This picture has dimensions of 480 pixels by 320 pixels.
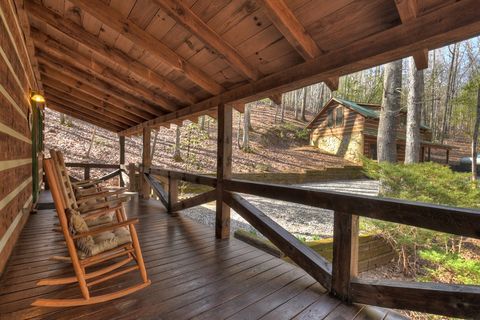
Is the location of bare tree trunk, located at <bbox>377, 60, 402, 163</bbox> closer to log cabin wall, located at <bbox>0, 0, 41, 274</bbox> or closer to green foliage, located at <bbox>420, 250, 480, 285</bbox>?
green foliage, located at <bbox>420, 250, 480, 285</bbox>

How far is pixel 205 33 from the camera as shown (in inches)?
81.1

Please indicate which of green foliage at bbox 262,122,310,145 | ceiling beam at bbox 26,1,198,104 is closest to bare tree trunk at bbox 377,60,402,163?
ceiling beam at bbox 26,1,198,104

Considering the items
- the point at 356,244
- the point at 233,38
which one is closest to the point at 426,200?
the point at 356,244

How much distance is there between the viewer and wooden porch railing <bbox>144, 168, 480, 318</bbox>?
1.37 meters

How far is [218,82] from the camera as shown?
304cm

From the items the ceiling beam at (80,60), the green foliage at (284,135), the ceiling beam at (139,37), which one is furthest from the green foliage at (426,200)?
the green foliage at (284,135)

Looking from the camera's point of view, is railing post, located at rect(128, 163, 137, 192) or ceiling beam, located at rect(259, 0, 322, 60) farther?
railing post, located at rect(128, 163, 137, 192)

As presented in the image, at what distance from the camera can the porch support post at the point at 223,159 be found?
10.5ft

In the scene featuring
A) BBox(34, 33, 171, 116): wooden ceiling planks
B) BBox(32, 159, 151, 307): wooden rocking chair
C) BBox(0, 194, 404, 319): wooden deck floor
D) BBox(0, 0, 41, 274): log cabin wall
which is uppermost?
BBox(34, 33, 171, 116): wooden ceiling planks

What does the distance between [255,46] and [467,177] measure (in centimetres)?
507

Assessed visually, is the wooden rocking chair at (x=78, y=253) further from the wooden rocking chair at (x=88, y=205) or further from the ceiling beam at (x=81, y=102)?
the ceiling beam at (x=81, y=102)

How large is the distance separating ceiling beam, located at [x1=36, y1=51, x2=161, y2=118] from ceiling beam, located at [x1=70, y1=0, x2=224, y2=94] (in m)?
2.14

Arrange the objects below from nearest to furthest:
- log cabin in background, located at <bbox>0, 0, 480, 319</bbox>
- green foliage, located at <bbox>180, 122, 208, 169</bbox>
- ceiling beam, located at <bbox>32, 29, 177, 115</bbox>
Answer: log cabin in background, located at <bbox>0, 0, 480, 319</bbox>
ceiling beam, located at <bbox>32, 29, 177, 115</bbox>
green foliage, located at <bbox>180, 122, 208, 169</bbox>

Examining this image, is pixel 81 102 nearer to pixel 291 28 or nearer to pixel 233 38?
pixel 233 38
